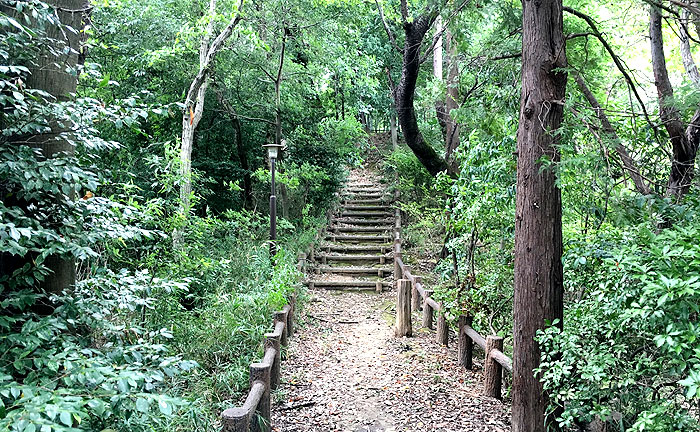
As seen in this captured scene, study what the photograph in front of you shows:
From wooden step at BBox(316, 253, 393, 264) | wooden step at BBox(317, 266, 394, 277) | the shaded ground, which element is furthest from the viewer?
wooden step at BBox(316, 253, 393, 264)

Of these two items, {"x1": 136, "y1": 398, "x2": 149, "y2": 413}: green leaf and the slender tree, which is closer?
{"x1": 136, "y1": 398, "x2": 149, "y2": 413}: green leaf

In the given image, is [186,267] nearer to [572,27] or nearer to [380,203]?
[572,27]

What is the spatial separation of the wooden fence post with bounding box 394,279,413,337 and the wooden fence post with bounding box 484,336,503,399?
2.33 metres

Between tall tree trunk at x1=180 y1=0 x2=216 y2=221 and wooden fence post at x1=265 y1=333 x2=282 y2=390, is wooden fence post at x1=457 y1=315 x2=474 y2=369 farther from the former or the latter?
tall tree trunk at x1=180 y1=0 x2=216 y2=221

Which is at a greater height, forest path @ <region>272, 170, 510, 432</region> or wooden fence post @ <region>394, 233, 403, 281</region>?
wooden fence post @ <region>394, 233, 403, 281</region>

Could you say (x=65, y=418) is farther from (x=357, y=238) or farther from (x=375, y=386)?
(x=357, y=238)

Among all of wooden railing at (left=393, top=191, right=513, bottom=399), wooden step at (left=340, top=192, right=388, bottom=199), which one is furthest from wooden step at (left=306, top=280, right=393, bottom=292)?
wooden step at (left=340, top=192, right=388, bottom=199)

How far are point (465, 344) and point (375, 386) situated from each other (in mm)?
1351

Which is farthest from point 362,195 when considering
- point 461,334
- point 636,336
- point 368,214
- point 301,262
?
point 636,336

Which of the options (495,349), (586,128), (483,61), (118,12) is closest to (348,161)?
(118,12)

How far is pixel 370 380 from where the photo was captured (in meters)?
6.11

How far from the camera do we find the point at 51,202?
2695 mm

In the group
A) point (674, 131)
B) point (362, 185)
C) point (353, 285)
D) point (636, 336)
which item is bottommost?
point (353, 285)

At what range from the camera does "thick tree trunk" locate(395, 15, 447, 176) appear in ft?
27.4
